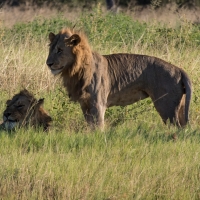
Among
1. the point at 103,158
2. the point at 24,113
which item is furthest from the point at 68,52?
the point at 103,158

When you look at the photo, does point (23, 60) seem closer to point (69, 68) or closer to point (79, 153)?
point (69, 68)

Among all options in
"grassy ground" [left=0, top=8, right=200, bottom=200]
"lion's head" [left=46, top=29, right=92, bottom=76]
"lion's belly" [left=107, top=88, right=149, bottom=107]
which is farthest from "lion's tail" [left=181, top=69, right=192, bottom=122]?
"lion's head" [left=46, top=29, right=92, bottom=76]

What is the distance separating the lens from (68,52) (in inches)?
314

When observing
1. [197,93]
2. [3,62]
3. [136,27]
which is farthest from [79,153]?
[136,27]

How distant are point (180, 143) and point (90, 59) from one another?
6.05ft

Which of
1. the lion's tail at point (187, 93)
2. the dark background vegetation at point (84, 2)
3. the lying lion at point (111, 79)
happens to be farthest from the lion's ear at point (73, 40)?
the dark background vegetation at point (84, 2)

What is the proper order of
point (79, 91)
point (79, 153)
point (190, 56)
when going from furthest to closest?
1. point (190, 56)
2. point (79, 91)
3. point (79, 153)

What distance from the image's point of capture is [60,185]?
5.57 meters

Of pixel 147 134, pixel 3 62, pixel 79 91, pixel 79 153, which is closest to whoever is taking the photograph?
pixel 79 153

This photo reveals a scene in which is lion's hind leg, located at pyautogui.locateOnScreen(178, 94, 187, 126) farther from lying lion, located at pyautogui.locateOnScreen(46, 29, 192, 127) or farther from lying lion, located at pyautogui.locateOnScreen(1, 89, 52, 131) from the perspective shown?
lying lion, located at pyautogui.locateOnScreen(1, 89, 52, 131)

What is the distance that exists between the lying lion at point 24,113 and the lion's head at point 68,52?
49 cm

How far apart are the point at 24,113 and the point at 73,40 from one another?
39.8 inches

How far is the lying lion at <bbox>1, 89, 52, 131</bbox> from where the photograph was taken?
752 centimetres

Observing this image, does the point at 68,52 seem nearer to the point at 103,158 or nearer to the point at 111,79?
the point at 111,79
